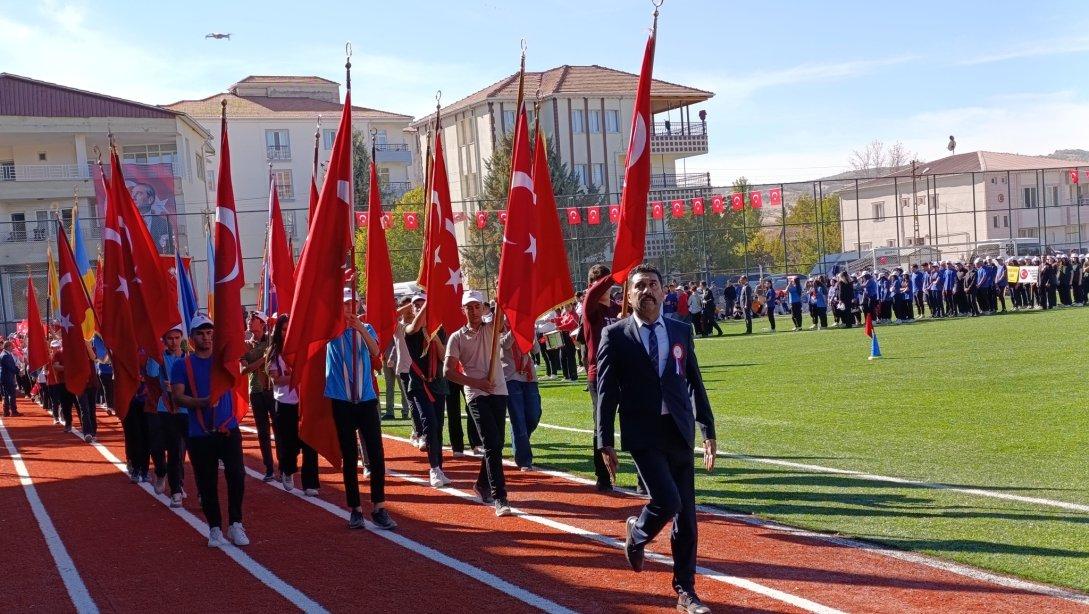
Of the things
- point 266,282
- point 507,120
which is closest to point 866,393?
point 266,282

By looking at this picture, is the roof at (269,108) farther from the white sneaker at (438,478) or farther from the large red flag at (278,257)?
the white sneaker at (438,478)

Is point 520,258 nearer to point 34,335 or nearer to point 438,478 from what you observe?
point 438,478

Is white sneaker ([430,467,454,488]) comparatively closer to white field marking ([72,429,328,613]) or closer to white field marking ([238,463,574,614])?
white field marking ([238,463,574,614])

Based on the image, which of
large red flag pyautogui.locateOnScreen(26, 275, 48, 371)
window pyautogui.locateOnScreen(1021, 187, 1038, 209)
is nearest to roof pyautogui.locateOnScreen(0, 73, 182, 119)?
large red flag pyautogui.locateOnScreen(26, 275, 48, 371)

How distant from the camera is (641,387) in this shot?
23.1 ft

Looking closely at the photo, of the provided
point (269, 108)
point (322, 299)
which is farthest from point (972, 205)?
point (322, 299)

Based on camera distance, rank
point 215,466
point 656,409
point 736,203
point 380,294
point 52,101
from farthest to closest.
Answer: point 52,101 → point 736,203 → point 380,294 → point 215,466 → point 656,409

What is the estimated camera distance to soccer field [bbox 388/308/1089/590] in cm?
862

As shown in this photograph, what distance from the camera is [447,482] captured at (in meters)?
12.7

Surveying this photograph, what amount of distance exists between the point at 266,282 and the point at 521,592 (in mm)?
10673

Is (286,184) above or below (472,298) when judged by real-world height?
above

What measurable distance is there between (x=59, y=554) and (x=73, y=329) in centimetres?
856

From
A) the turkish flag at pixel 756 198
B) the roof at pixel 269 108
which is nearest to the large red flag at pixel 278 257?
the turkish flag at pixel 756 198

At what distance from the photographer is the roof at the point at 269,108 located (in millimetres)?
83625
